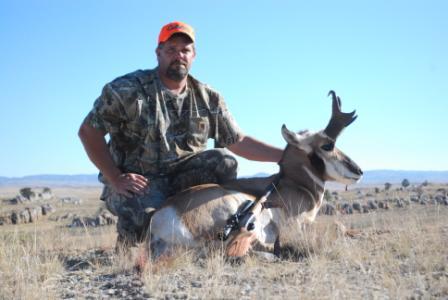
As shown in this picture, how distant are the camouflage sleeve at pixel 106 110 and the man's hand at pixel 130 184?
2.39ft

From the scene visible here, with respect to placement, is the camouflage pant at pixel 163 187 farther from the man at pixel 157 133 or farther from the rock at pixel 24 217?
the rock at pixel 24 217

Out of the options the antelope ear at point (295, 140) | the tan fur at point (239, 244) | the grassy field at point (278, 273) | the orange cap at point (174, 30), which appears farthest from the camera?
the antelope ear at point (295, 140)

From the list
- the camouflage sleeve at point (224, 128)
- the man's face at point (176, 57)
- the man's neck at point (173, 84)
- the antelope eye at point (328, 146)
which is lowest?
the antelope eye at point (328, 146)

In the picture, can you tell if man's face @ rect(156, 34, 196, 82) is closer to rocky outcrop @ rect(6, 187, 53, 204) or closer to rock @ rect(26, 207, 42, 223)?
rock @ rect(26, 207, 42, 223)

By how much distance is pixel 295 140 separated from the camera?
6.82 metres

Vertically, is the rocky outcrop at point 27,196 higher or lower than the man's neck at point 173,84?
lower

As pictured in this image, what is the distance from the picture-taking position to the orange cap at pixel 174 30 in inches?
254

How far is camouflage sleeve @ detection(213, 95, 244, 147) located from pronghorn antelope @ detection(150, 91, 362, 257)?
689 millimetres

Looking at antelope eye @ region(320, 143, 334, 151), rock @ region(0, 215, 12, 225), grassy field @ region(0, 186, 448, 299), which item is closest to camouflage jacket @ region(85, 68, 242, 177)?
grassy field @ region(0, 186, 448, 299)

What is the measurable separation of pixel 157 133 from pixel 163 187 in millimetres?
645

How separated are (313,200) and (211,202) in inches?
64.4

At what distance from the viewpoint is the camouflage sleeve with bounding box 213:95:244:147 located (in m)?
7.01

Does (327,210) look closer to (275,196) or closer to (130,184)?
(275,196)

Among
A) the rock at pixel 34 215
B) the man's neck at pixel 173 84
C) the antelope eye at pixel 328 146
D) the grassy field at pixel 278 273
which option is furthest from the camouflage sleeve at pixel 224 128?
the rock at pixel 34 215
